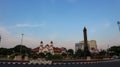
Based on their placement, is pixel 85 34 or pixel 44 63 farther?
pixel 85 34

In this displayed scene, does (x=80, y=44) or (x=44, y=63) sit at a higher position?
(x=80, y=44)

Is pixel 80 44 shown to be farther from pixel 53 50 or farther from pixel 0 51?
pixel 0 51

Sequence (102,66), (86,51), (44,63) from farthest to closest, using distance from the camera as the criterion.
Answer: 1. (86,51)
2. (44,63)
3. (102,66)

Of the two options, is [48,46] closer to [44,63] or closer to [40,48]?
[40,48]

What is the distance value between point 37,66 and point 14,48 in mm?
76525

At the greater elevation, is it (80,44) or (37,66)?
(80,44)

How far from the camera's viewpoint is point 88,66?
25453 mm

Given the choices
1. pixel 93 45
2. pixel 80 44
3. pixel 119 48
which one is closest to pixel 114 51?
pixel 119 48

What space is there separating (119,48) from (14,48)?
65.7 meters

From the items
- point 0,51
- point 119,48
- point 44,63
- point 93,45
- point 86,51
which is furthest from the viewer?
point 93,45

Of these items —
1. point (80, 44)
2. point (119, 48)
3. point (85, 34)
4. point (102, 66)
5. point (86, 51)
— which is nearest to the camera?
point (102, 66)

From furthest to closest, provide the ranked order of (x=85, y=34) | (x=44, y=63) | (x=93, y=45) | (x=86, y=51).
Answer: (x=93, y=45)
(x=85, y=34)
(x=86, y=51)
(x=44, y=63)

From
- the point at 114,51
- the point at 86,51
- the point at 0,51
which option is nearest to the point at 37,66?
the point at 86,51

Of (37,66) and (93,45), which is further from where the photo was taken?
(93,45)
